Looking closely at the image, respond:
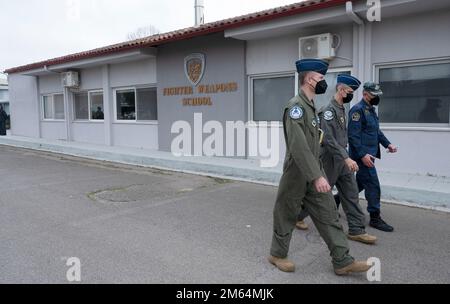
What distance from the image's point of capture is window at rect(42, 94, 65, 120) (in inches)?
637

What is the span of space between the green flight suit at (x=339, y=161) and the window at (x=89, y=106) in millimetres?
11179

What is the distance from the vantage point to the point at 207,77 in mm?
10391

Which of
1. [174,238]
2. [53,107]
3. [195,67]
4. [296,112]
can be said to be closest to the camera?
[296,112]

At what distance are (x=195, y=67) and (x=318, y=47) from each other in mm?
3682

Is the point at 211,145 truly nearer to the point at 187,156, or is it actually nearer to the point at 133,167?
the point at 187,156

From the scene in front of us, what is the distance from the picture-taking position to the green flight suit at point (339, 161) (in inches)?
172

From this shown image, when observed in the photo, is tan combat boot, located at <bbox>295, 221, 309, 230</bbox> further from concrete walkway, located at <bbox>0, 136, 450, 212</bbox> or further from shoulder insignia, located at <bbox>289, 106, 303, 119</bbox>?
concrete walkway, located at <bbox>0, 136, 450, 212</bbox>

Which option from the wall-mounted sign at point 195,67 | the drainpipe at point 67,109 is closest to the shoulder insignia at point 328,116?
the wall-mounted sign at point 195,67

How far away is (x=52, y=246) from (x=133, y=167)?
5973 mm

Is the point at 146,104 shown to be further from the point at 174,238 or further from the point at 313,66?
the point at 313,66

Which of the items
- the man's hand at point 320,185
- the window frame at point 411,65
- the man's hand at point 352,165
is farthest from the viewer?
the window frame at point 411,65

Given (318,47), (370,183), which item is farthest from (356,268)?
(318,47)

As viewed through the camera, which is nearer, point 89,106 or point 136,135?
point 136,135

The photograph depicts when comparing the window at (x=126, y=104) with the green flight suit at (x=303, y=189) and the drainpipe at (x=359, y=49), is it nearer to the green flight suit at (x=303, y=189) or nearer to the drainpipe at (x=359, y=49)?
the drainpipe at (x=359, y=49)
